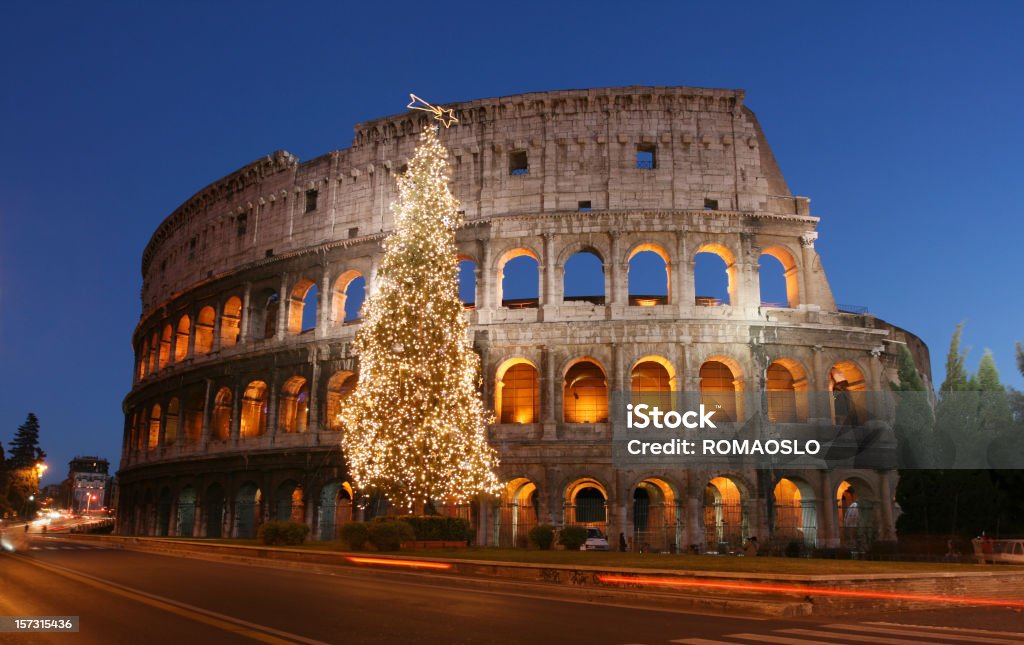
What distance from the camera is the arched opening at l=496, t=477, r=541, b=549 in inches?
1241

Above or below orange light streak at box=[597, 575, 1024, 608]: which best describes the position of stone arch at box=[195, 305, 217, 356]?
above

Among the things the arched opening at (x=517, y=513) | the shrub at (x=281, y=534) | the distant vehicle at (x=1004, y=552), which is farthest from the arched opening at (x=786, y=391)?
the shrub at (x=281, y=534)

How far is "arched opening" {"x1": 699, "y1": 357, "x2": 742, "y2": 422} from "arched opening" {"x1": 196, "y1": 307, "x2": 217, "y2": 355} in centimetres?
2728

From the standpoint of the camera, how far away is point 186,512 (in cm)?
4281

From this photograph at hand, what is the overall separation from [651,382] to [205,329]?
2591cm

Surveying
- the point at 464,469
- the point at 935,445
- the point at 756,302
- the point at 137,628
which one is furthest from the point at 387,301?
the point at 935,445

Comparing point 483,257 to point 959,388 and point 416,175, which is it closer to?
point 416,175

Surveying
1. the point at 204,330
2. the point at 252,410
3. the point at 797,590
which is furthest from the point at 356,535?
the point at 204,330

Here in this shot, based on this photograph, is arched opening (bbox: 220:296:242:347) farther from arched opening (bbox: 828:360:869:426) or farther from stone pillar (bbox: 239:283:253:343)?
arched opening (bbox: 828:360:869:426)

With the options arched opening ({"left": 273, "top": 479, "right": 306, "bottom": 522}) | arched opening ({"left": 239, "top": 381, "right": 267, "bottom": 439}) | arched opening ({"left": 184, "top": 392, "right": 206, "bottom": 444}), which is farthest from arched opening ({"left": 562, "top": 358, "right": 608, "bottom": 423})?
arched opening ({"left": 184, "top": 392, "right": 206, "bottom": 444})

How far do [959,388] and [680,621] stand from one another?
22012 millimetres

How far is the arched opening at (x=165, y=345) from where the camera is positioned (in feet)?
157

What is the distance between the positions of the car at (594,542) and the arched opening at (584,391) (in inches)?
271

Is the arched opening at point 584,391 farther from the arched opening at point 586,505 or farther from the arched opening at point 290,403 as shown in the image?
the arched opening at point 290,403
